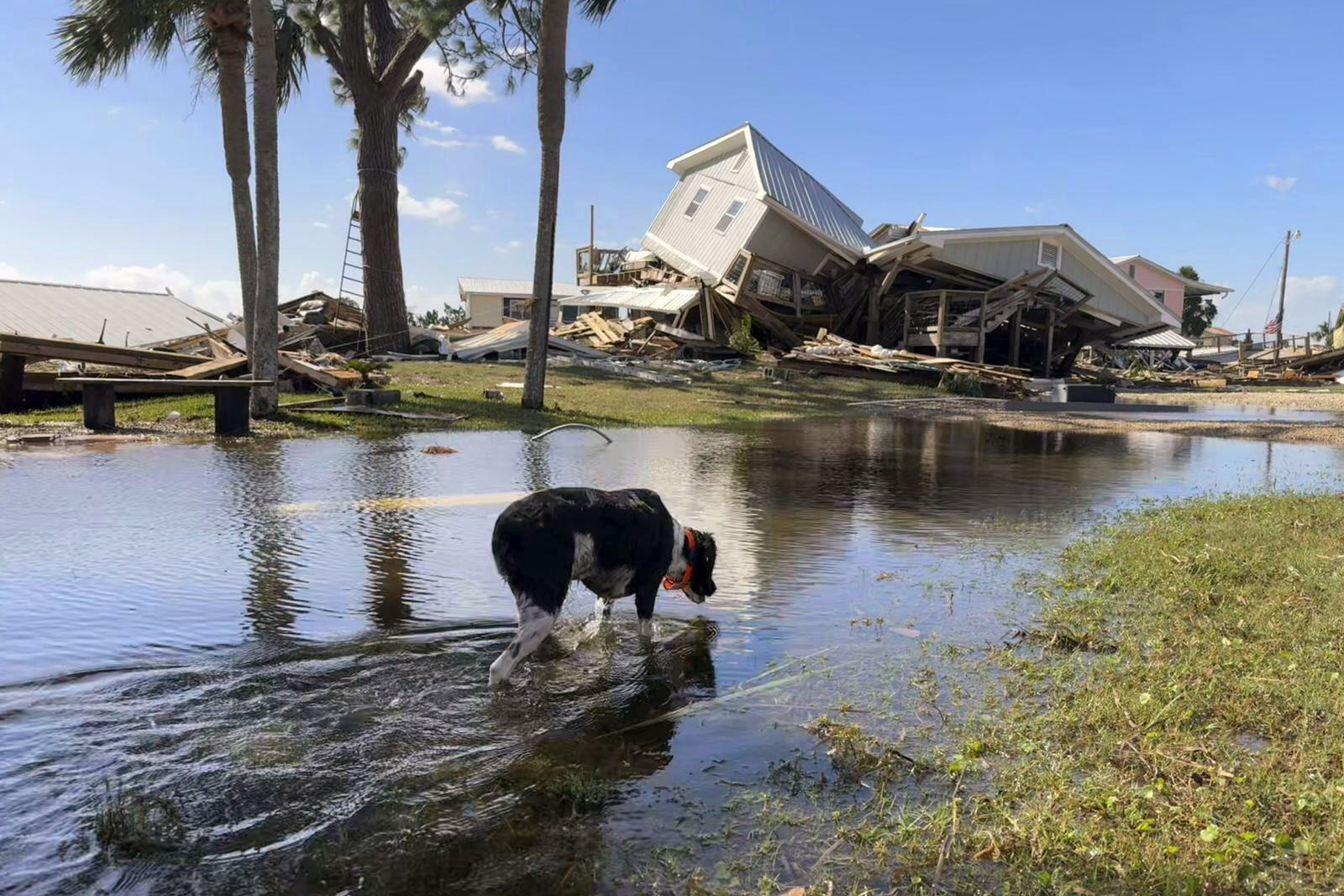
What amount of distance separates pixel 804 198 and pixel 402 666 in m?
35.1

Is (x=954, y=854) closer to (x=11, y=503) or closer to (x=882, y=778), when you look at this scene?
(x=882, y=778)

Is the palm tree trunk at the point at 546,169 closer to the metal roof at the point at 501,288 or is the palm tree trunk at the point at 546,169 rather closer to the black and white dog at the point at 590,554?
the black and white dog at the point at 590,554

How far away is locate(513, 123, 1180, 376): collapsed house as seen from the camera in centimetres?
3419

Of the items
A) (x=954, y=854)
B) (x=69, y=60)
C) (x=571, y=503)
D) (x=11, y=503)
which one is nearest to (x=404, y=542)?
(x=571, y=503)

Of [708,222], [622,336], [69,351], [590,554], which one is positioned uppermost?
[708,222]

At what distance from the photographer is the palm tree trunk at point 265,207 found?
13.8 m

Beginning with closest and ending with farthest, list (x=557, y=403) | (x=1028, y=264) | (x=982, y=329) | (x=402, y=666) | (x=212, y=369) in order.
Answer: (x=402, y=666)
(x=212, y=369)
(x=557, y=403)
(x=982, y=329)
(x=1028, y=264)

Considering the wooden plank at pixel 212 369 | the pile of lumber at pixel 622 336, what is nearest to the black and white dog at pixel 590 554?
the wooden plank at pixel 212 369

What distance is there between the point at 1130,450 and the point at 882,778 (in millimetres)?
14097

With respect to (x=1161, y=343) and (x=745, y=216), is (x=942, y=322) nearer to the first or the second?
(x=745, y=216)

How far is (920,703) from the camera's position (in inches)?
175

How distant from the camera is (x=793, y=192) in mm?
36875

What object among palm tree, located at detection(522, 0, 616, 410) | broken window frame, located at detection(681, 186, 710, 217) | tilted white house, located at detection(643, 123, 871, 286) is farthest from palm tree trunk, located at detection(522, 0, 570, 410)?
broken window frame, located at detection(681, 186, 710, 217)

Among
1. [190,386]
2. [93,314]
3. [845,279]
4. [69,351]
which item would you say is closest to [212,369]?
[69,351]
